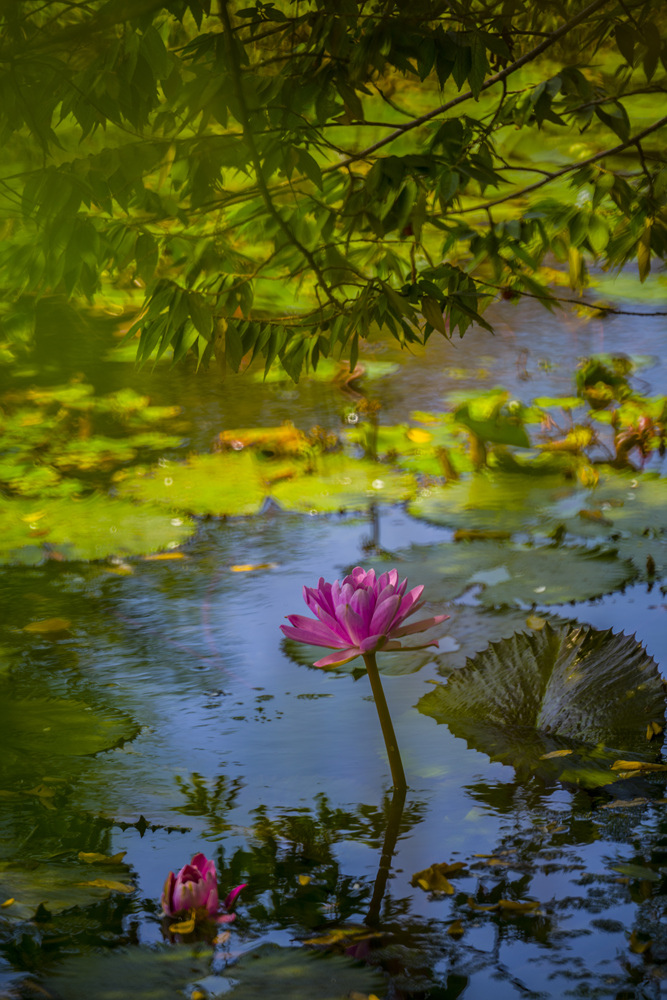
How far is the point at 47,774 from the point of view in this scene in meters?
0.97

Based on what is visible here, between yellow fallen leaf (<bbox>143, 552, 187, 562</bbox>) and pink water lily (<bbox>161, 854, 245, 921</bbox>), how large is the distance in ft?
3.41

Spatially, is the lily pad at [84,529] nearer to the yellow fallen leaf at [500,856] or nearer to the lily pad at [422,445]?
the lily pad at [422,445]

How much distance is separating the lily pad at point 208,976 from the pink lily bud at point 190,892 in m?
0.04

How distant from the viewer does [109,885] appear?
29.5 inches

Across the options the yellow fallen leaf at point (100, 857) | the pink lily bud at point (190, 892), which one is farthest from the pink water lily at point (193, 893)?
the yellow fallen leaf at point (100, 857)

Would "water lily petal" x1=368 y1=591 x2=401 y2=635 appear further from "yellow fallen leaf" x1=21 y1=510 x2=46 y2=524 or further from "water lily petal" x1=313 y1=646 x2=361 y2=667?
"yellow fallen leaf" x1=21 y1=510 x2=46 y2=524

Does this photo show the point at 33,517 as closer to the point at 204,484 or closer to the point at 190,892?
the point at 204,484

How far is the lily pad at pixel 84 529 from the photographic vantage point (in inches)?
68.8

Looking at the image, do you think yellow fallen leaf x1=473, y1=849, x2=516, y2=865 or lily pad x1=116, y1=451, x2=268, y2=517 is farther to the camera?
lily pad x1=116, y1=451, x2=268, y2=517

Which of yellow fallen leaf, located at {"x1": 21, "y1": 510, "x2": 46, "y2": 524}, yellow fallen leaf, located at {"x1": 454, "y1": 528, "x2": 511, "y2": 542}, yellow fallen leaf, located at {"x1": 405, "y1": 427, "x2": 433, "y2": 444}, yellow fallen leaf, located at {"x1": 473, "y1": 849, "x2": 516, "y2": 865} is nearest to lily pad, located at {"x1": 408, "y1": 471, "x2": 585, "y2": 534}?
yellow fallen leaf, located at {"x1": 454, "y1": 528, "x2": 511, "y2": 542}

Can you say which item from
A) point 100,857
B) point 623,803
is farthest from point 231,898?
point 623,803

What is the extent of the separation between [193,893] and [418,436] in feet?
5.89

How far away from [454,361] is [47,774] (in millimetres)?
2351

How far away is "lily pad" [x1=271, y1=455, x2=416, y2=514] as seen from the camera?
77.2 inches
